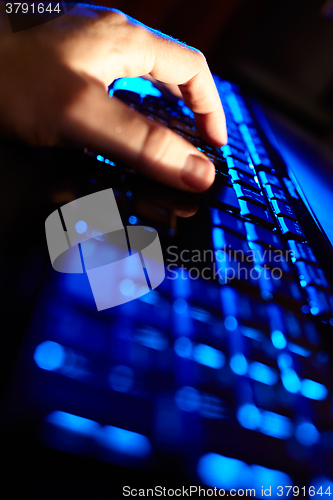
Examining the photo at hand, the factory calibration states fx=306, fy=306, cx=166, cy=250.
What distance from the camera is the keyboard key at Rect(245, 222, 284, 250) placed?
346 mm

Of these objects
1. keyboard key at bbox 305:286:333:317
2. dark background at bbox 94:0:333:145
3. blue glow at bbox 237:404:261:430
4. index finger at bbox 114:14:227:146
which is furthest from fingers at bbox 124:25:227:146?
dark background at bbox 94:0:333:145

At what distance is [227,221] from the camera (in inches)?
13.9

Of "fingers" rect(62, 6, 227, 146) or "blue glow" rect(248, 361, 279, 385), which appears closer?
"blue glow" rect(248, 361, 279, 385)

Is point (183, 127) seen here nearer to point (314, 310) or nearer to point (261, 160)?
point (261, 160)

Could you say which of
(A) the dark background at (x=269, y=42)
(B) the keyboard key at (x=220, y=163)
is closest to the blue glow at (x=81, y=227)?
(B) the keyboard key at (x=220, y=163)

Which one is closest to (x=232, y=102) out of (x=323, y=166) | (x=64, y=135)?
(x=323, y=166)

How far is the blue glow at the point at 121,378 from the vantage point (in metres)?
0.19

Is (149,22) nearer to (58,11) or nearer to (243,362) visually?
(58,11)

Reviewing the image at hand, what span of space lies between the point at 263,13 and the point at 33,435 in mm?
1747

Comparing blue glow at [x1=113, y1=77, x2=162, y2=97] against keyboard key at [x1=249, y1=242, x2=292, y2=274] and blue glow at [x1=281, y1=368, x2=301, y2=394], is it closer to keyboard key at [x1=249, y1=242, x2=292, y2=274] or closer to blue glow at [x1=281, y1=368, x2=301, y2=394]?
keyboard key at [x1=249, y1=242, x2=292, y2=274]

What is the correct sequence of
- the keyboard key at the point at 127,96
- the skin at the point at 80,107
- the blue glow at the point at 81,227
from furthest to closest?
1. the keyboard key at the point at 127,96
2. the skin at the point at 80,107
3. the blue glow at the point at 81,227

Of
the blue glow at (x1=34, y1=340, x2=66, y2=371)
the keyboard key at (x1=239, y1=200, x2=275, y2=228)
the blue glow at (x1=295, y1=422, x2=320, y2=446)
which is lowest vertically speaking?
the blue glow at (x1=34, y1=340, x2=66, y2=371)

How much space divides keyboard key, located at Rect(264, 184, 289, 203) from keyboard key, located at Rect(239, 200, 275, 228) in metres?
0.05

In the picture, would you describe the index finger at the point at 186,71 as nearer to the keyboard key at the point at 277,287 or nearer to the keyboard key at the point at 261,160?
the keyboard key at the point at 261,160
